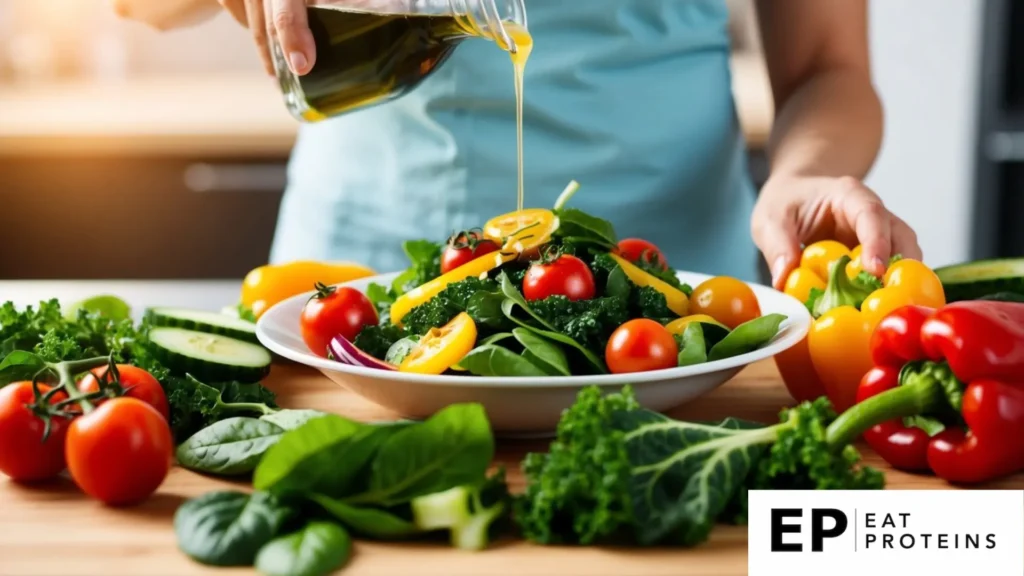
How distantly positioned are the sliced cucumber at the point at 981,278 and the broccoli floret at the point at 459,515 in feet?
2.46

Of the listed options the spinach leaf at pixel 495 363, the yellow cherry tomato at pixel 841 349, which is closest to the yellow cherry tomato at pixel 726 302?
the yellow cherry tomato at pixel 841 349

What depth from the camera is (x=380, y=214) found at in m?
2.13

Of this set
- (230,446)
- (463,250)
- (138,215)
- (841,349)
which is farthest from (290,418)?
(138,215)

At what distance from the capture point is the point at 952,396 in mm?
1078

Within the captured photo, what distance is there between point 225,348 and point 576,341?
1.60 ft

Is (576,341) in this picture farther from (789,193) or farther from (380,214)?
(380,214)

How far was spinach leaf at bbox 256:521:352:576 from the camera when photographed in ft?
2.90

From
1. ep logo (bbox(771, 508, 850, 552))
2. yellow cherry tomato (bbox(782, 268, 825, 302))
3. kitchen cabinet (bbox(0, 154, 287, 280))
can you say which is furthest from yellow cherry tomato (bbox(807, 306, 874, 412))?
kitchen cabinet (bbox(0, 154, 287, 280))

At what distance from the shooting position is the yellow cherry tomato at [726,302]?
1.36 meters

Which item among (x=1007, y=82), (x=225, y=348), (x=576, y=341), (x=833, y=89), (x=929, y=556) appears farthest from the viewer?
(x=1007, y=82)

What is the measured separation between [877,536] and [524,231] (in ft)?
1.96

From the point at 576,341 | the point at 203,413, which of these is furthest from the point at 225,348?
the point at 576,341

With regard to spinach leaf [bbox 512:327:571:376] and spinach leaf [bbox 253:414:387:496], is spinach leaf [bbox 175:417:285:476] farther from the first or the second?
spinach leaf [bbox 512:327:571:376]

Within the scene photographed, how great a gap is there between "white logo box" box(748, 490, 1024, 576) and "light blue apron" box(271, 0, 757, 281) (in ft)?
3.70
